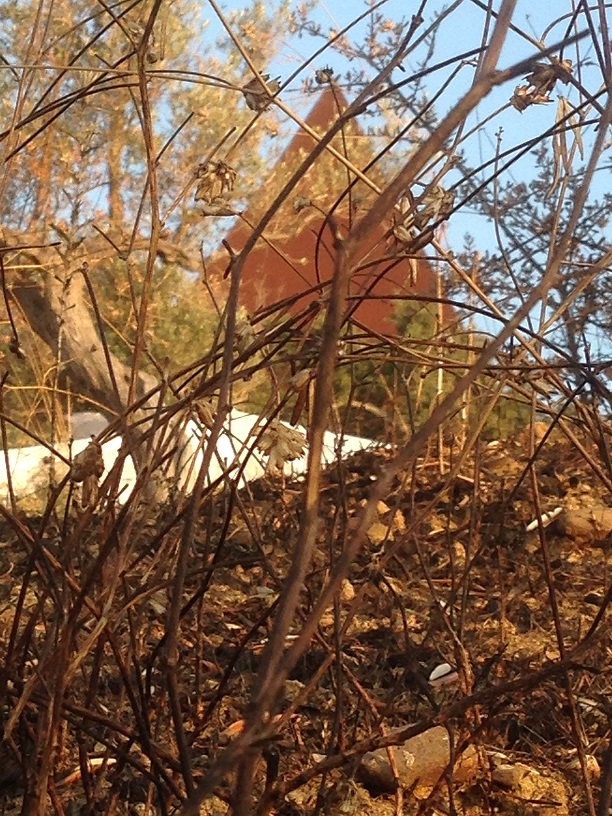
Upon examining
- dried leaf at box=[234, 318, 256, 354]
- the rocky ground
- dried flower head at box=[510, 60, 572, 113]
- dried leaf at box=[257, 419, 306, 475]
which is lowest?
the rocky ground

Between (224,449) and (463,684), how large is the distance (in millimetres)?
3128

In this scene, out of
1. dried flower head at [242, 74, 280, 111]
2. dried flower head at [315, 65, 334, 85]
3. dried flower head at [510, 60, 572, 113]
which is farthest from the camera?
dried flower head at [315, 65, 334, 85]

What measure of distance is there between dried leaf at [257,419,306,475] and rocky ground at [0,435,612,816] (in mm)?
84

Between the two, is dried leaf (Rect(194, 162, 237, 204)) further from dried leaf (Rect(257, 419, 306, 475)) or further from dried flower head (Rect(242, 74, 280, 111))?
dried leaf (Rect(257, 419, 306, 475))

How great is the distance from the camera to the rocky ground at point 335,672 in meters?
0.75

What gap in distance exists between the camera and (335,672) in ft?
3.31

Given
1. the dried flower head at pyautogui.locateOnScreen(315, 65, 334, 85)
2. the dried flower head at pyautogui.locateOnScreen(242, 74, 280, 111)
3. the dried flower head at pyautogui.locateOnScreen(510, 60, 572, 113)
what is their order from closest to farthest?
the dried flower head at pyautogui.locateOnScreen(510, 60, 572, 113)
the dried flower head at pyautogui.locateOnScreen(242, 74, 280, 111)
the dried flower head at pyautogui.locateOnScreen(315, 65, 334, 85)

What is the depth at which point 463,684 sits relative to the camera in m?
1.06

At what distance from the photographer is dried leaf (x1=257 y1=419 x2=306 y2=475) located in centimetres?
74

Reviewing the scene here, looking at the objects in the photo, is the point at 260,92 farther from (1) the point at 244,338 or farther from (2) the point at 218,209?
(1) the point at 244,338

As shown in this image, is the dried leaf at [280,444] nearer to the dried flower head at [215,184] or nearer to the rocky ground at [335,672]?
the rocky ground at [335,672]

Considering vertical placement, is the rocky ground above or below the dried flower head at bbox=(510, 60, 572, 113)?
below

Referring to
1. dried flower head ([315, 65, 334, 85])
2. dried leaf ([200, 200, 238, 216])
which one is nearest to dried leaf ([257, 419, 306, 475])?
dried leaf ([200, 200, 238, 216])

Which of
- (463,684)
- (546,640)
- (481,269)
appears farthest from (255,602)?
(481,269)
